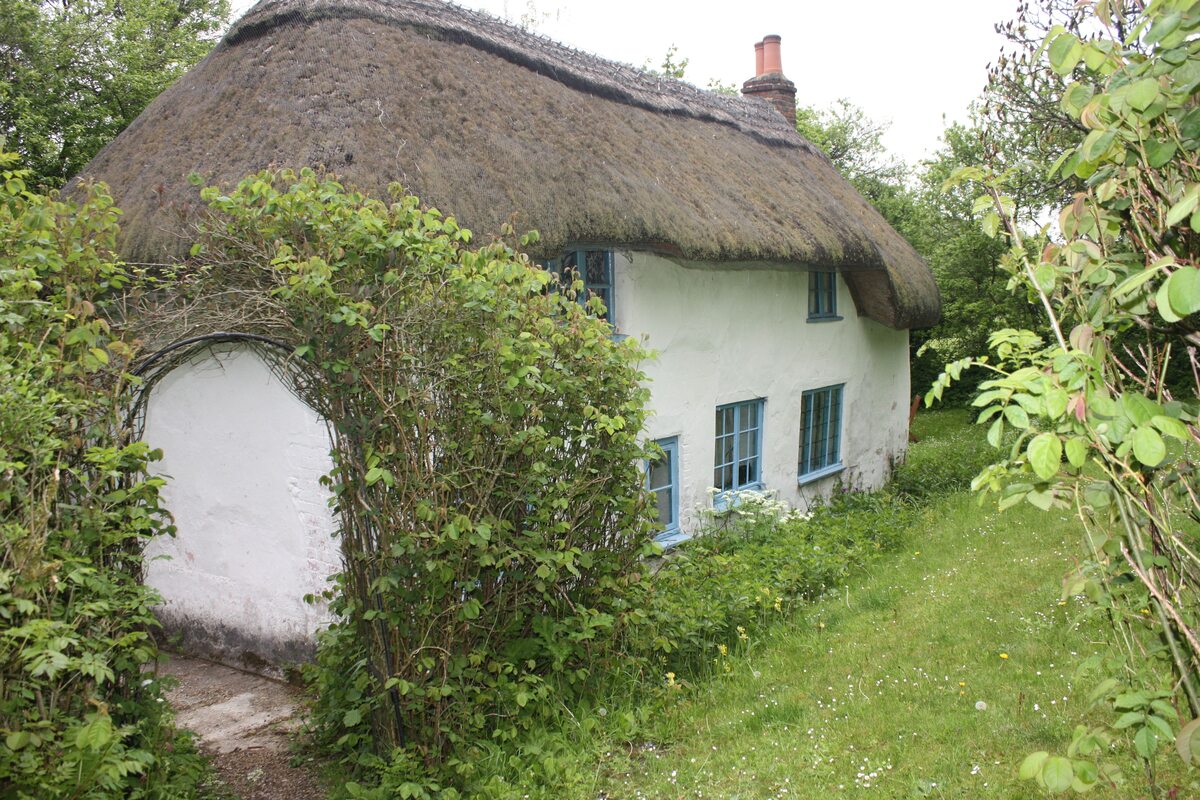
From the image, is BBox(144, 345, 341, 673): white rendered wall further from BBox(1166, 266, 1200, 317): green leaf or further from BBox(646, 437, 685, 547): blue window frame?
BBox(1166, 266, 1200, 317): green leaf

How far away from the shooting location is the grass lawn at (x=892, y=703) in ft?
13.2

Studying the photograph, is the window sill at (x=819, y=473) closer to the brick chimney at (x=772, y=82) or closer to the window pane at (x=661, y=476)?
the window pane at (x=661, y=476)

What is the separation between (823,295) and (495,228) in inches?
245

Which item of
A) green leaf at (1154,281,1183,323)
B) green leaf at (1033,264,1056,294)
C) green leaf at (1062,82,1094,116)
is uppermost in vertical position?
green leaf at (1062,82,1094,116)

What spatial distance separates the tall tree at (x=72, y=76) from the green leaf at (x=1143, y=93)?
44.5ft

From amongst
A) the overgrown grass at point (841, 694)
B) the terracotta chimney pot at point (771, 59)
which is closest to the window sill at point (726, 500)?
the overgrown grass at point (841, 694)

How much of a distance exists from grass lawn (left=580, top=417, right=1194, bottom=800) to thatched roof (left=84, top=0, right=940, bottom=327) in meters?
3.66

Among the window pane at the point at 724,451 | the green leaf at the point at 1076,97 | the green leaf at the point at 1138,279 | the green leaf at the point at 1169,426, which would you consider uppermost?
the green leaf at the point at 1076,97

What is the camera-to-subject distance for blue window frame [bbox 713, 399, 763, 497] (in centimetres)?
974

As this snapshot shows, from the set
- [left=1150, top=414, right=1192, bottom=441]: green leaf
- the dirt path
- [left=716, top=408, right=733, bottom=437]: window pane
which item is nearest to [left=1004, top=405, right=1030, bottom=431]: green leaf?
[left=1150, top=414, right=1192, bottom=441]: green leaf

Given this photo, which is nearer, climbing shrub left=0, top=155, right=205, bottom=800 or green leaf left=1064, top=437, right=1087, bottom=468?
green leaf left=1064, top=437, right=1087, bottom=468

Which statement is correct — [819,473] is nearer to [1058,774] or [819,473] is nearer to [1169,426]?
[1058,774]

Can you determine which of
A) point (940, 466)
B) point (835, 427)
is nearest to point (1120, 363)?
point (835, 427)

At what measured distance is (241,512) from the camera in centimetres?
680
